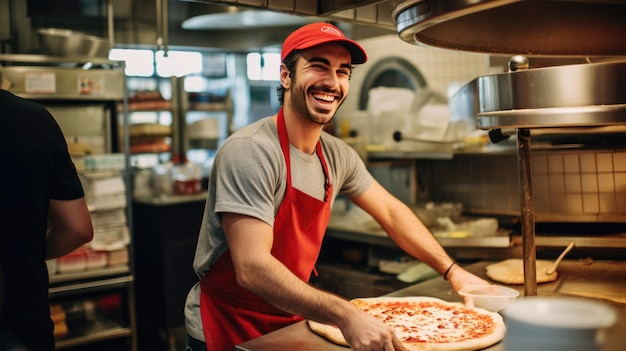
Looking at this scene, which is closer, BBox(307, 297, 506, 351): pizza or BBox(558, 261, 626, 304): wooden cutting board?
BBox(307, 297, 506, 351): pizza

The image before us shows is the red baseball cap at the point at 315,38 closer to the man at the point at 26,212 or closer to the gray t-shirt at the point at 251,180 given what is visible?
the gray t-shirt at the point at 251,180

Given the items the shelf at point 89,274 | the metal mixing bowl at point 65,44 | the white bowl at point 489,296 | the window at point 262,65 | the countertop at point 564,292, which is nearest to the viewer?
the countertop at point 564,292

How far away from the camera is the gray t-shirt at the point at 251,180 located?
1.79m

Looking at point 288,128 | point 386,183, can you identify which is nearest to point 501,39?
point 288,128

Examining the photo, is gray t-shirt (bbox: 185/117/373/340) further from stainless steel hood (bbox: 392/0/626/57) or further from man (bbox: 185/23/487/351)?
stainless steel hood (bbox: 392/0/626/57)

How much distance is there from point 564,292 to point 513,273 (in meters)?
0.27

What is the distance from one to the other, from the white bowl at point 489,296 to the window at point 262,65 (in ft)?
22.9

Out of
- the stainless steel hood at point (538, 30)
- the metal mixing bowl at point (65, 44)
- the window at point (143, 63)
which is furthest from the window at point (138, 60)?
the stainless steel hood at point (538, 30)

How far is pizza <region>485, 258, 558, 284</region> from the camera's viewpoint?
2.35m

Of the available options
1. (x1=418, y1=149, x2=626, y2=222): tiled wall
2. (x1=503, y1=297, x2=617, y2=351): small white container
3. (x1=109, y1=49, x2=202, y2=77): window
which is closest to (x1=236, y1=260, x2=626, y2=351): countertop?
(x1=418, y1=149, x2=626, y2=222): tiled wall

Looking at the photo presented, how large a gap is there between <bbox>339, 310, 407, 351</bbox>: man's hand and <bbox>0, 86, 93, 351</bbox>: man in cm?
98

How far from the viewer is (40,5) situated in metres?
6.89

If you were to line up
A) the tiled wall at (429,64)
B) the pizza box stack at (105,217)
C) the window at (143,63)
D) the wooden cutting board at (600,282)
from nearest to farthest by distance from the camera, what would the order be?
1. the wooden cutting board at (600,282)
2. the pizza box stack at (105,217)
3. the tiled wall at (429,64)
4. the window at (143,63)

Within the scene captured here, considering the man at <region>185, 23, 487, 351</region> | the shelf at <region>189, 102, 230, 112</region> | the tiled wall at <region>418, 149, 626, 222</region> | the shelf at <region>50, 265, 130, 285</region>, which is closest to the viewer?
the man at <region>185, 23, 487, 351</region>
